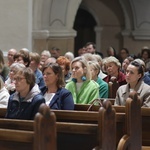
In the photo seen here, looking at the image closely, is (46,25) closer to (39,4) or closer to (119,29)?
(39,4)

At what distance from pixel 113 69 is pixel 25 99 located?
10.2 ft

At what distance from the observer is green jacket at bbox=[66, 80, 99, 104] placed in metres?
6.26

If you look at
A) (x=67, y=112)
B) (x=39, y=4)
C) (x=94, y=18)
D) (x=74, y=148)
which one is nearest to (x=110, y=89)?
(x=67, y=112)

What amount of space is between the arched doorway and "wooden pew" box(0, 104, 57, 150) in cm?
1108

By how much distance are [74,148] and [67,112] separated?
52 cm

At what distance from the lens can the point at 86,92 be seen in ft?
20.6

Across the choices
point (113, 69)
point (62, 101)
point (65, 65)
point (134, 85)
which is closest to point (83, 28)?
point (113, 69)

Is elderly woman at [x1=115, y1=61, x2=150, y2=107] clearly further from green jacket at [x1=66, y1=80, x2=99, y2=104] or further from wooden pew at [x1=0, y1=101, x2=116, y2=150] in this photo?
wooden pew at [x1=0, y1=101, x2=116, y2=150]

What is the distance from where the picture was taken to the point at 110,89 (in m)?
7.28

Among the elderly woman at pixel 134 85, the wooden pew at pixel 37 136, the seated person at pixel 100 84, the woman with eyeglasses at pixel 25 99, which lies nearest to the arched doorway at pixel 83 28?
the seated person at pixel 100 84

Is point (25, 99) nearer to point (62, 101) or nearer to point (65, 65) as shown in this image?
point (62, 101)

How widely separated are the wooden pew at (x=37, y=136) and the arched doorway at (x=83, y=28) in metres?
11.1

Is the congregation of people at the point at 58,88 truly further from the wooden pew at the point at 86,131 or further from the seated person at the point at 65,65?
the wooden pew at the point at 86,131

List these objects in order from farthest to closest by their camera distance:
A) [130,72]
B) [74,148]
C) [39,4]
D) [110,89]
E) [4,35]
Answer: [39,4] < [4,35] < [110,89] < [130,72] < [74,148]
